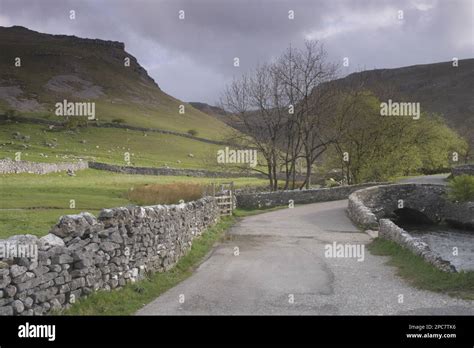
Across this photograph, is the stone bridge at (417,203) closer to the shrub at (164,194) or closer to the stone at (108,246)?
the shrub at (164,194)

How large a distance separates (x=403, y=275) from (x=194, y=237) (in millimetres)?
8410

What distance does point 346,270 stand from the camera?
49.0 feet

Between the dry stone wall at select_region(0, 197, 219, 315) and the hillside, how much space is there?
9159cm

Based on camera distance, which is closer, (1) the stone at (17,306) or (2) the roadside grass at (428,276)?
(1) the stone at (17,306)

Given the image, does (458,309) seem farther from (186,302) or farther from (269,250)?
(269,250)

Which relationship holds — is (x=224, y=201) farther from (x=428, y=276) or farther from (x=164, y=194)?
(x=428, y=276)

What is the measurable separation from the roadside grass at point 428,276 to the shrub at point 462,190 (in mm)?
20580

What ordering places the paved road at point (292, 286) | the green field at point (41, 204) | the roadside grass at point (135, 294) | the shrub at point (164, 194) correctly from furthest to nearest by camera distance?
the shrub at point (164, 194) → the green field at point (41, 204) → the paved road at point (292, 286) → the roadside grass at point (135, 294)

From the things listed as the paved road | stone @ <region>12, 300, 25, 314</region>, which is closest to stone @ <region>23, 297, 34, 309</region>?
stone @ <region>12, 300, 25, 314</region>

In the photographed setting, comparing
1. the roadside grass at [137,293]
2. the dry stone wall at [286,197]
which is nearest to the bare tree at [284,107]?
the dry stone wall at [286,197]

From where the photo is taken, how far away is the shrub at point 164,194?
93.6 ft

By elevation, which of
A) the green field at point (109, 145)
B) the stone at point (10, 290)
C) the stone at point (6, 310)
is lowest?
the stone at point (6, 310)
